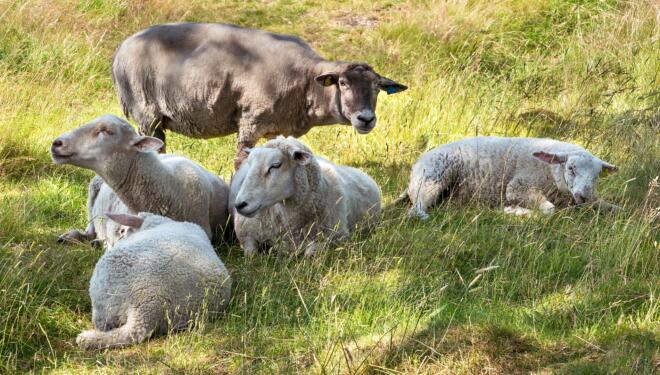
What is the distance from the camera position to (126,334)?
5352 mm

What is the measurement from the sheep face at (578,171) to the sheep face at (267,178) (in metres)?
2.19

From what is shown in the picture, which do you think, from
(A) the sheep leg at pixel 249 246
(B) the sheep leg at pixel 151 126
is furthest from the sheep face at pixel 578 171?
(B) the sheep leg at pixel 151 126

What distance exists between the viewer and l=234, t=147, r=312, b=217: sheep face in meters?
6.56

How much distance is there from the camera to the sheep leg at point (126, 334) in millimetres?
5312

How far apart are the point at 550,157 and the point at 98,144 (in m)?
3.56

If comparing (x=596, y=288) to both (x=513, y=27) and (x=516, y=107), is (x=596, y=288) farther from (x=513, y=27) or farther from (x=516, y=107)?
(x=513, y=27)

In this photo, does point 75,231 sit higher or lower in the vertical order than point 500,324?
lower

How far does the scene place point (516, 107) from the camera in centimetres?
1047

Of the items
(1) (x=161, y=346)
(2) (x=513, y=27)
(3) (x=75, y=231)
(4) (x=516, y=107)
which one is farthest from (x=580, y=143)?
(1) (x=161, y=346)

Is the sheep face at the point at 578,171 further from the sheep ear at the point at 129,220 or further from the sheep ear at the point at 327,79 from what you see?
the sheep ear at the point at 129,220

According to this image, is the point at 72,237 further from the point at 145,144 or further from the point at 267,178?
the point at 267,178

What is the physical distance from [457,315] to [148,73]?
4.70m

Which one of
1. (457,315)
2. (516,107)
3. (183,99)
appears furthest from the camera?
(516,107)

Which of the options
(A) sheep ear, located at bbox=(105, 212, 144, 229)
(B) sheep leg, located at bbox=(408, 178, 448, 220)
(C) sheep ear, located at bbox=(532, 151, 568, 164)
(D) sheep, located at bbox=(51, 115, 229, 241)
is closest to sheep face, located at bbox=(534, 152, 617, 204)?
(C) sheep ear, located at bbox=(532, 151, 568, 164)
